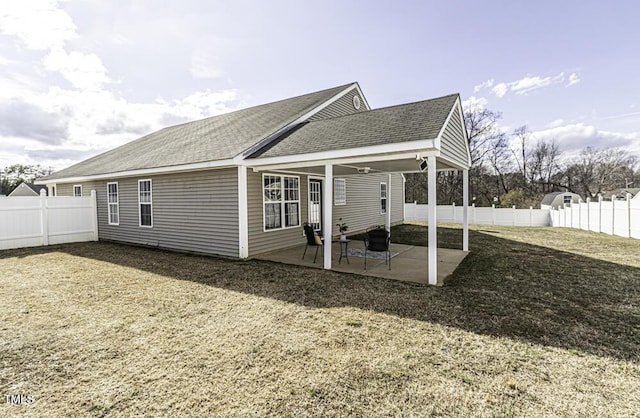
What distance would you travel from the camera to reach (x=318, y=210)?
1051cm

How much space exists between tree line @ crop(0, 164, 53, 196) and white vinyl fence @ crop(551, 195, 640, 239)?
220 feet

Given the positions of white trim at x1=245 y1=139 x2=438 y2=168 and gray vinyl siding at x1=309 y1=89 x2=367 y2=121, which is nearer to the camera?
white trim at x1=245 y1=139 x2=438 y2=168

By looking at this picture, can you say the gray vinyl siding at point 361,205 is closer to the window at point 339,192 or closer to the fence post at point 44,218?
the window at point 339,192

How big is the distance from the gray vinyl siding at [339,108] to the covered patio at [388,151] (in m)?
2.00

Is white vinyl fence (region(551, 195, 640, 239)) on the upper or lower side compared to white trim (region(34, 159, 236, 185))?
lower

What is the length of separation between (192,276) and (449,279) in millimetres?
5226

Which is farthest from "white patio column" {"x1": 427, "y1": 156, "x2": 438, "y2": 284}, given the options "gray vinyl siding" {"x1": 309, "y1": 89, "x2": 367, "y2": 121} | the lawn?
"gray vinyl siding" {"x1": 309, "y1": 89, "x2": 367, "y2": 121}

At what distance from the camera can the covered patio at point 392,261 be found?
618 cm

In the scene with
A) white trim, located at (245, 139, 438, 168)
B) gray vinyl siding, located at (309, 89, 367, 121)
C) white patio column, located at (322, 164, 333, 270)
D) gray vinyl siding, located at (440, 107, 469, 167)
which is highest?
gray vinyl siding, located at (309, 89, 367, 121)

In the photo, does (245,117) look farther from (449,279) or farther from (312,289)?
(449,279)

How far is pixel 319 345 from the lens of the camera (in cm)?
326

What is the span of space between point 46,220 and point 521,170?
143 ft

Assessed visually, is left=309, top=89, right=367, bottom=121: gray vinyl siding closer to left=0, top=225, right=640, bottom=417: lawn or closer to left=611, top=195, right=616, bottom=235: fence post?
left=0, top=225, right=640, bottom=417: lawn

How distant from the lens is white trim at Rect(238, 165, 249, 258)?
24.8 feet
